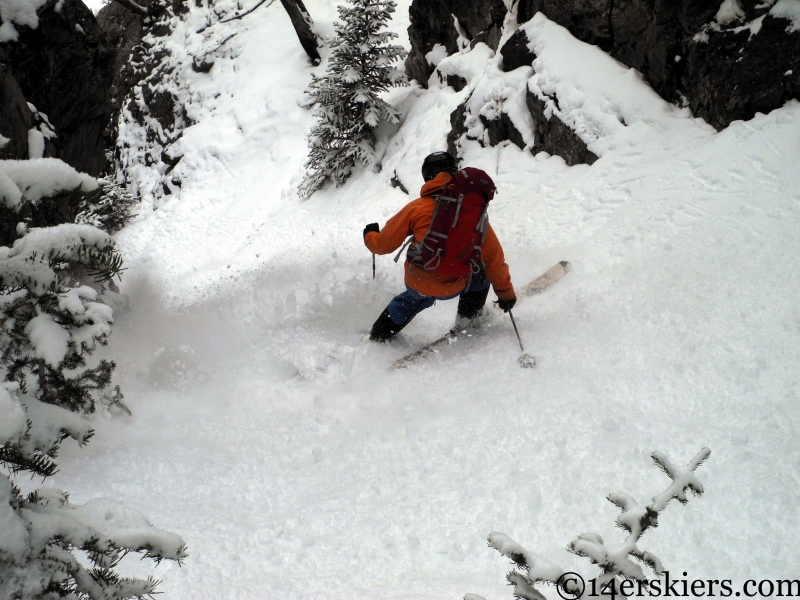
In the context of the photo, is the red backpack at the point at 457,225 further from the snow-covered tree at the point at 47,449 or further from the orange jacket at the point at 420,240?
the snow-covered tree at the point at 47,449

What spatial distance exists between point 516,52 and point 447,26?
3404mm

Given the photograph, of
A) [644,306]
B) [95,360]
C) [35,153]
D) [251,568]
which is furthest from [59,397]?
[644,306]

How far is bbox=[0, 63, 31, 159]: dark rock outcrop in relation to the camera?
609 centimetres

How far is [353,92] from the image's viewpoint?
1148 centimetres

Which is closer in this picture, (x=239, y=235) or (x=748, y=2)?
(x=748, y=2)

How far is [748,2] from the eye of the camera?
7383mm

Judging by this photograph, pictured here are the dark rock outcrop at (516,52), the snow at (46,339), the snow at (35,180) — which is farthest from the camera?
the dark rock outcrop at (516,52)

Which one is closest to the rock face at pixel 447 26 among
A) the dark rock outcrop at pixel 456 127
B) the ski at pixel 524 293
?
the dark rock outcrop at pixel 456 127

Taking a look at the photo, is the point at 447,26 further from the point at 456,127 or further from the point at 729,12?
the point at 729,12

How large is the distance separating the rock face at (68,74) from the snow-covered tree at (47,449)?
24.9ft

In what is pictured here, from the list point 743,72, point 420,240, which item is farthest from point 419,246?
point 743,72

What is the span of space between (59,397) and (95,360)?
2.98 m

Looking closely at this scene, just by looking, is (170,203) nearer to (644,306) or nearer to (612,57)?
(612,57)

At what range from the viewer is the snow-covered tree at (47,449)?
1.50 m
